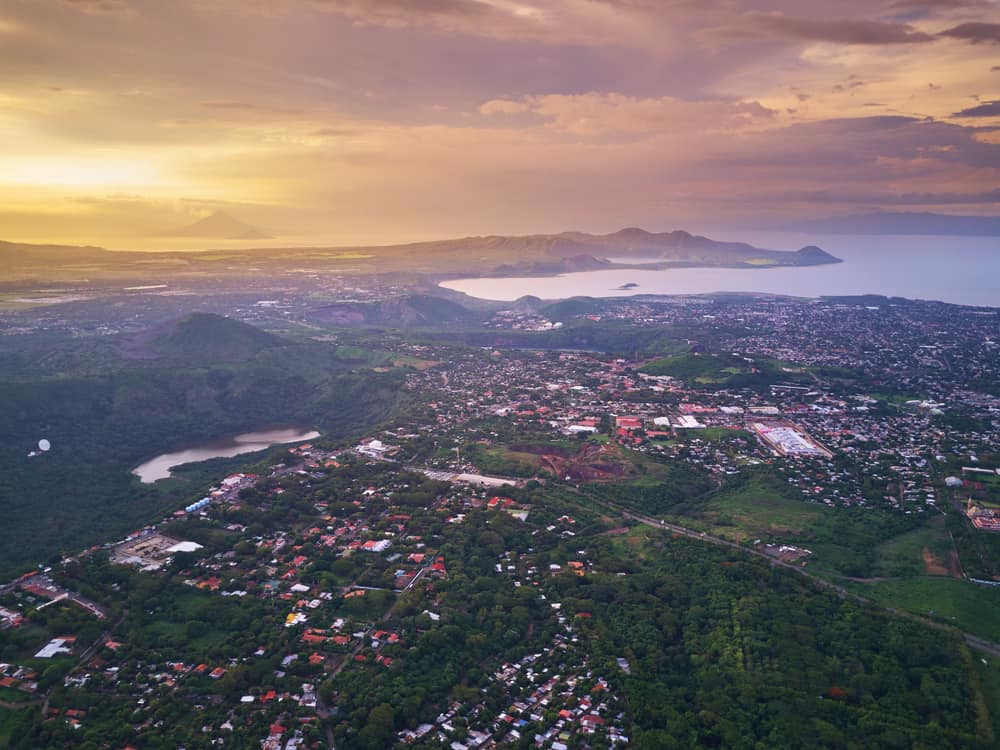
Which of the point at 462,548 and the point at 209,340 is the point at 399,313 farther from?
the point at 462,548

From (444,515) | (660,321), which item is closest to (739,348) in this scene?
(660,321)

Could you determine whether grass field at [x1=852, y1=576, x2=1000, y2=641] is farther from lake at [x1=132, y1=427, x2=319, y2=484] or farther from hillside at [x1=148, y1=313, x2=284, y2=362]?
hillside at [x1=148, y1=313, x2=284, y2=362]

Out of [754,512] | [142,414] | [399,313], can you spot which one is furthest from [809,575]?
[399,313]

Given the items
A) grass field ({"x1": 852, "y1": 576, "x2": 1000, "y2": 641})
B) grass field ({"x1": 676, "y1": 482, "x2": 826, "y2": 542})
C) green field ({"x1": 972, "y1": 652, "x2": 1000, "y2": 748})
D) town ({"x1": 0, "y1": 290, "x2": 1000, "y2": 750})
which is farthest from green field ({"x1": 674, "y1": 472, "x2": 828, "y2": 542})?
green field ({"x1": 972, "y1": 652, "x2": 1000, "y2": 748})

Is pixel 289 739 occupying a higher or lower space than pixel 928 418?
lower

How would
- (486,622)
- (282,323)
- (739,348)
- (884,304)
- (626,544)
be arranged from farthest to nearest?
(884,304) < (282,323) < (739,348) < (626,544) < (486,622)

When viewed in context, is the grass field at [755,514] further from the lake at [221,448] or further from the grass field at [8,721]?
the lake at [221,448]

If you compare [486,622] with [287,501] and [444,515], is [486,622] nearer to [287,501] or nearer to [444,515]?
[444,515]
